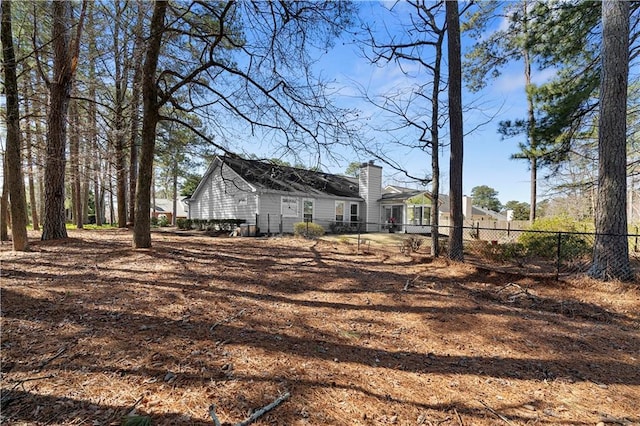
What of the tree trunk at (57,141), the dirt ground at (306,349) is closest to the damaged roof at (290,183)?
the tree trunk at (57,141)

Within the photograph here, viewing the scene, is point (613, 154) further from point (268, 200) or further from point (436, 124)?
point (268, 200)

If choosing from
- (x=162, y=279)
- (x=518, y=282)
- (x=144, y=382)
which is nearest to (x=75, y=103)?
(x=162, y=279)

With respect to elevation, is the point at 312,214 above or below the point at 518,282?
above

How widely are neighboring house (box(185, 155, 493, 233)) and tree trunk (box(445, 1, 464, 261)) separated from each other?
5386mm

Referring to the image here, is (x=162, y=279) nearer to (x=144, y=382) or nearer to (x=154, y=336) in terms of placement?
(x=154, y=336)

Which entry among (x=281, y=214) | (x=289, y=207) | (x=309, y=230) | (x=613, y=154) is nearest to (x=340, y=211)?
(x=289, y=207)

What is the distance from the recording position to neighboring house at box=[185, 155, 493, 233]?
15727mm

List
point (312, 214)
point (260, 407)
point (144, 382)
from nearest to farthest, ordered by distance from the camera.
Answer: point (260, 407) < point (144, 382) < point (312, 214)

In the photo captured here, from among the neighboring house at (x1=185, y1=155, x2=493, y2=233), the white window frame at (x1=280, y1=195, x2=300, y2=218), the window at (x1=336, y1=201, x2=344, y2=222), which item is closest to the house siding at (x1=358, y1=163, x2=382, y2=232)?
the neighboring house at (x1=185, y1=155, x2=493, y2=233)

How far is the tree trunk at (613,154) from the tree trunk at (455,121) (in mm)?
2791

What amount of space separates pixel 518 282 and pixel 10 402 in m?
7.13

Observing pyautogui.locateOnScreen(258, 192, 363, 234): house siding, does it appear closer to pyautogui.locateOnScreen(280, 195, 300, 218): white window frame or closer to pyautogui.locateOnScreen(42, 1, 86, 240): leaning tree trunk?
pyautogui.locateOnScreen(280, 195, 300, 218): white window frame

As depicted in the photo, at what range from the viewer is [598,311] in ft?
14.3

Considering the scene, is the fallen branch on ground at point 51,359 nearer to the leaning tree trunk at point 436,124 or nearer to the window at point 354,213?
the leaning tree trunk at point 436,124
